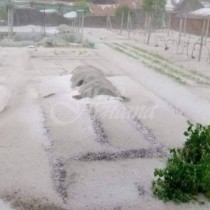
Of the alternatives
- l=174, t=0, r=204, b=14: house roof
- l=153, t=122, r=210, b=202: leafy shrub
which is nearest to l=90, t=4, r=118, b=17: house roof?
l=174, t=0, r=204, b=14: house roof

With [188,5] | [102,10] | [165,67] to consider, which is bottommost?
[165,67]

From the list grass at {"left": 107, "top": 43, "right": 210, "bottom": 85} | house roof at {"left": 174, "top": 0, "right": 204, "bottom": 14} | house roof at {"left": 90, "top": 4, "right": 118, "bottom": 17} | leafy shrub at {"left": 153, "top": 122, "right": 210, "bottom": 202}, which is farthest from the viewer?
house roof at {"left": 174, "top": 0, "right": 204, "bottom": 14}

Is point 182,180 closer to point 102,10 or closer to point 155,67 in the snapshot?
point 155,67

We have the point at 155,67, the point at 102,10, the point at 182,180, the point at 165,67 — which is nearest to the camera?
the point at 182,180

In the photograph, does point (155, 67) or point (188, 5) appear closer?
point (155, 67)

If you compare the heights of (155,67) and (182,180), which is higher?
(182,180)

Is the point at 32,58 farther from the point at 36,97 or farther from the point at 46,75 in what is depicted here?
the point at 36,97

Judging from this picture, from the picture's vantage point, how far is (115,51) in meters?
22.2

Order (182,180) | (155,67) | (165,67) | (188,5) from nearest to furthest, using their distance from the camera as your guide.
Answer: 1. (182,180)
2. (155,67)
3. (165,67)
4. (188,5)


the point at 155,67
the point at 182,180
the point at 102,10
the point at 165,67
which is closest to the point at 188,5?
the point at 102,10

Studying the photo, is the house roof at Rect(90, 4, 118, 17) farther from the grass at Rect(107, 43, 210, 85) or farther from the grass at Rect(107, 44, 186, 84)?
the grass at Rect(107, 44, 186, 84)

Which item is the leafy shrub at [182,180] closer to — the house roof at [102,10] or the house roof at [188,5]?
the house roof at [102,10]

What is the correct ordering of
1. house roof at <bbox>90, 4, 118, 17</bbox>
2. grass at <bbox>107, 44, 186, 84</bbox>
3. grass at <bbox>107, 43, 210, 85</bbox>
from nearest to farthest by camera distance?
grass at <bbox>107, 44, 186, 84</bbox> → grass at <bbox>107, 43, 210, 85</bbox> → house roof at <bbox>90, 4, 118, 17</bbox>

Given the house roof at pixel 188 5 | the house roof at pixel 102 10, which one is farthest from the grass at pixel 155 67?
the house roof at pixel 188 5
